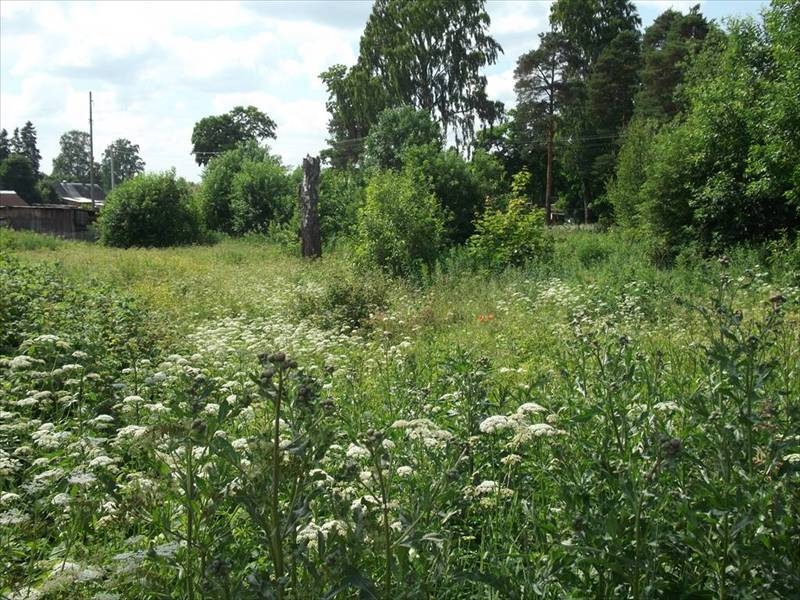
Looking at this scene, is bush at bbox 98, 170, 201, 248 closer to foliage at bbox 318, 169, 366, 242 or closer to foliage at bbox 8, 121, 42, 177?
foliage at bbox 318, 169, 366, 242

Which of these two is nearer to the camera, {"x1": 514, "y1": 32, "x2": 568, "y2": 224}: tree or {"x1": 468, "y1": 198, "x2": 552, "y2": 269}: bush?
{"x1": 468, "y1": 198, "x2": 552, "y2": 269}: bush

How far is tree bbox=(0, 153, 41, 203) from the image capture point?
65.6m

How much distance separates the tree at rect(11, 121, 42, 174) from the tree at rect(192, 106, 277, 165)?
31335mm

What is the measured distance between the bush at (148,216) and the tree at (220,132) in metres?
34.7

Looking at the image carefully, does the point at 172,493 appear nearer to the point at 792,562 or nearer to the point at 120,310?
the point at 792,562

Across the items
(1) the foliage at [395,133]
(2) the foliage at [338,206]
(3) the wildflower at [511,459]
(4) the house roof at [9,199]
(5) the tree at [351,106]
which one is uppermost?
(5) the tree at [351,106]

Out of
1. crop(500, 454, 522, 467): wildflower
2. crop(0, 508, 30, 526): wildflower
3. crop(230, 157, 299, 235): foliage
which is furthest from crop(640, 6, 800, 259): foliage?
crop(230, 157, 299, 235): foliage

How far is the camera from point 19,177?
66.9 metres

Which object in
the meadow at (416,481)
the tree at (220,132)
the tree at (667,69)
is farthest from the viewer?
the tree at (220,132)

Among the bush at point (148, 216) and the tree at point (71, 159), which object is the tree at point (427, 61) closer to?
the bush at point (148, 216)

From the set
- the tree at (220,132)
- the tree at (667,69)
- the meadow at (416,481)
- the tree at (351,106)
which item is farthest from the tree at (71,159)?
the meadow at (416,481)

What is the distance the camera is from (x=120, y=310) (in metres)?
8.36

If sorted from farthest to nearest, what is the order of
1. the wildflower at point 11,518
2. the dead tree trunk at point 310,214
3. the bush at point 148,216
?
the bush at point 148,216 < the dead tree trunk at point 310,214 < the wildflower at point 11,518

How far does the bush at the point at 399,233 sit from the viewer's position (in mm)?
15312
